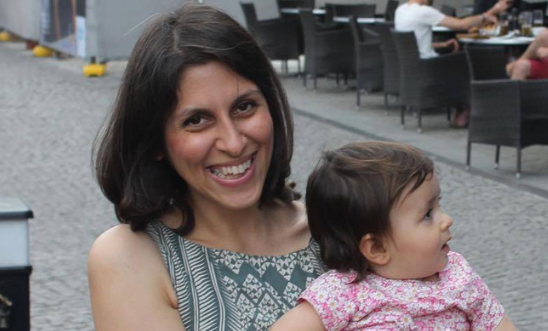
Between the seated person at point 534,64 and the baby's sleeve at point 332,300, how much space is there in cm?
950

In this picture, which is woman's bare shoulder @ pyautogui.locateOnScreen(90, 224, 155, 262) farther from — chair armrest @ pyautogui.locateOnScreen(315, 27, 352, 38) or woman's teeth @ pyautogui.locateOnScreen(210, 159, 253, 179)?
chair armrest @ pyautogui.locateOnScreen(315, 27, 352, 38)

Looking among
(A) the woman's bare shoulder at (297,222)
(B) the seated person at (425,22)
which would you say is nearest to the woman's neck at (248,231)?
(A) the woman's bare shoulder at (297,222)

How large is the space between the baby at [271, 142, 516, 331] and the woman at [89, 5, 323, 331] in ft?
0.34

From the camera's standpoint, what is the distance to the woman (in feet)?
7.85

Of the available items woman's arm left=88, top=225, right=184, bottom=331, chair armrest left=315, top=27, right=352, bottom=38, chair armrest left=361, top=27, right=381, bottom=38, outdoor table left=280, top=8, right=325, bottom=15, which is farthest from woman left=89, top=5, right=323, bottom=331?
outdoor table left=280, top=8, right=325, bottom=15

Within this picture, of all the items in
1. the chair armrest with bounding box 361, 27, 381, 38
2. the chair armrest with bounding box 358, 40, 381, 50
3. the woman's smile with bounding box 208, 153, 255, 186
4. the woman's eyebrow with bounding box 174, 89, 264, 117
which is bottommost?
the chair armrest with bounding box 358, 40, 381, 50

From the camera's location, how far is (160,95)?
242 cm

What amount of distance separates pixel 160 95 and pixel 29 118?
11889 mm

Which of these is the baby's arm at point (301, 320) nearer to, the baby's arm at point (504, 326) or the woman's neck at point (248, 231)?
the woman's neck at point (248, 231)

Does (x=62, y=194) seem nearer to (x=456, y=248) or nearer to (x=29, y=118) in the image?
(x=456, y=248)

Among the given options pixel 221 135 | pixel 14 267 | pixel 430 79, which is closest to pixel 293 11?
pixel 430 79

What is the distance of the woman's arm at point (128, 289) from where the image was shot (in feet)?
7.72

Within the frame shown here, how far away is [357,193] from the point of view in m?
2.48

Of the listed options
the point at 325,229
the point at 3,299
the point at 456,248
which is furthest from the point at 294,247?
the point at 456,248
